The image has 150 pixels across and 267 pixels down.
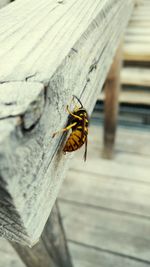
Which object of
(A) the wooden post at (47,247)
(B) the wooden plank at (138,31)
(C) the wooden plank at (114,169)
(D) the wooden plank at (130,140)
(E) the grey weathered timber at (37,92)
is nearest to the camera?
(E) the grey weathered timber at (37,92)

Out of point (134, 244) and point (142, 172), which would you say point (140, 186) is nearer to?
point (142, 172)

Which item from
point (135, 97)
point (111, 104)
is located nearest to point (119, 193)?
point (111, 104)

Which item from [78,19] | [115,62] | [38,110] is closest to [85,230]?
[115,62]

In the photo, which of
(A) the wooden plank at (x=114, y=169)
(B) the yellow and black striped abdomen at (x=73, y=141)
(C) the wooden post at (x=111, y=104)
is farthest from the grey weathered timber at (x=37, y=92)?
(A) the wooden plank at (x=114, y=169)

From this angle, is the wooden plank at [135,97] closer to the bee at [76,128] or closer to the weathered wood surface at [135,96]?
the weathered wood surface at [135,96]

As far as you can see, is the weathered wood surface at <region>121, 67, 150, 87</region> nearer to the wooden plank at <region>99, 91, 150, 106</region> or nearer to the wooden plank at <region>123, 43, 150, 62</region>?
the wooden plank at <region>123, 43, 150, 62</region>

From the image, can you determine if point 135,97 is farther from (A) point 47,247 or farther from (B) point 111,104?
(A) point 47,247
